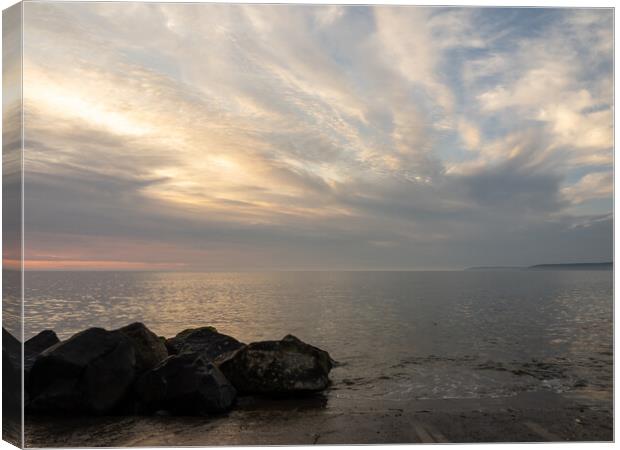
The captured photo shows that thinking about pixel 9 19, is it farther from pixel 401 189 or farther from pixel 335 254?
pixel 335 254

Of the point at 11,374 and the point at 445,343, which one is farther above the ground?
the point at 11,374

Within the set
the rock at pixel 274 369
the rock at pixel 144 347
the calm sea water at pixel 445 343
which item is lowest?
the calm sea water at pixel 445 343

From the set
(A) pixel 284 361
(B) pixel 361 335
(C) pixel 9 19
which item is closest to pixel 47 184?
(C) pixel 9 19

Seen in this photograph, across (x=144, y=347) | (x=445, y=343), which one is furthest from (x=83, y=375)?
(x=445, y=343)

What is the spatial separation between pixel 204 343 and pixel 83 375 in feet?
18.1

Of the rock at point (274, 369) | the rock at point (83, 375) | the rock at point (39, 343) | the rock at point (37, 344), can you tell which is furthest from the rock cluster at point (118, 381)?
the rock at point (39, 343)

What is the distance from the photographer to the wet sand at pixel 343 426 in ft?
26.9

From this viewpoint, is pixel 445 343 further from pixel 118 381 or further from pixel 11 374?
pixel 11 374

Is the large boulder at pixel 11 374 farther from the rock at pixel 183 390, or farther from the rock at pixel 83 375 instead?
the rock at pixel 183 390

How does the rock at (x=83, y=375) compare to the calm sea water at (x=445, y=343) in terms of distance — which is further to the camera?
the calm sea water at (x=445, y=343)

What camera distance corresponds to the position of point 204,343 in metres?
15.0

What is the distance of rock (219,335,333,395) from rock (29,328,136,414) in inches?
96.2

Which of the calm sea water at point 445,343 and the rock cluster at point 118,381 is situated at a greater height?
the rock cluster at point 118,381

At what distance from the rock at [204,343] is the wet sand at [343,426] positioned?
4391mm
